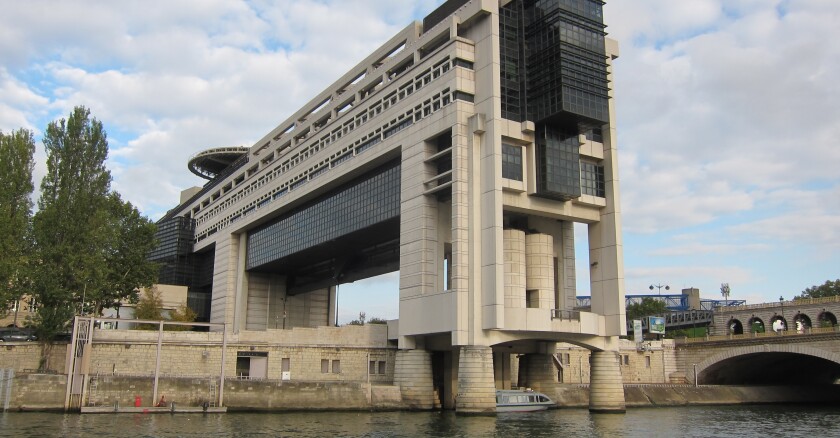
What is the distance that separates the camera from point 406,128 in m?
77.2

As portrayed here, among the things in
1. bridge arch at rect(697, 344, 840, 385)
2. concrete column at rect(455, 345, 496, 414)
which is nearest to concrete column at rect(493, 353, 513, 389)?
concrete column at rect(455, 345, 496, 414)

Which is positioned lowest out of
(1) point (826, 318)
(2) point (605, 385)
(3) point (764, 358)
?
(2) point (605, 385)

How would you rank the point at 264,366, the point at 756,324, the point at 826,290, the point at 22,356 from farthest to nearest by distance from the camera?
the point at 826,290
the point at 756,324
the point at 264,366
the point at 22,356

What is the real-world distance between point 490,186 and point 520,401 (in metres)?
20.0

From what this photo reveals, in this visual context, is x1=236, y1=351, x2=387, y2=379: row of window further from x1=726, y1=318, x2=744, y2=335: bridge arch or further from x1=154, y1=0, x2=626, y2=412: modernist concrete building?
x1=726, y1=318, x2=744, y2=335: bridge arch

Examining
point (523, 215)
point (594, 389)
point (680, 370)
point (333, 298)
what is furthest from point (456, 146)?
point (333, 298)

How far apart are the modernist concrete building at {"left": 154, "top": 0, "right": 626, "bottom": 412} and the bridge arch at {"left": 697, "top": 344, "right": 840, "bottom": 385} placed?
2968cm

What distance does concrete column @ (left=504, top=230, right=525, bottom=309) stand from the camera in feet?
222

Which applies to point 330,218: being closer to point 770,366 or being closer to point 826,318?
point 770,366

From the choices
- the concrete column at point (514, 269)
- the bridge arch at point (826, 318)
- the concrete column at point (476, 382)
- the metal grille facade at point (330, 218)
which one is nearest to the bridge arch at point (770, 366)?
the bridge arch at point (826, 318)

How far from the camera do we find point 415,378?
7112cm

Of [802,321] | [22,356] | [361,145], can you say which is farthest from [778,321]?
[22,356]

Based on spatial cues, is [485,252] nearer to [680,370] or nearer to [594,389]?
[594,389]

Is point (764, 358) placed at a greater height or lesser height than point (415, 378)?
greater
